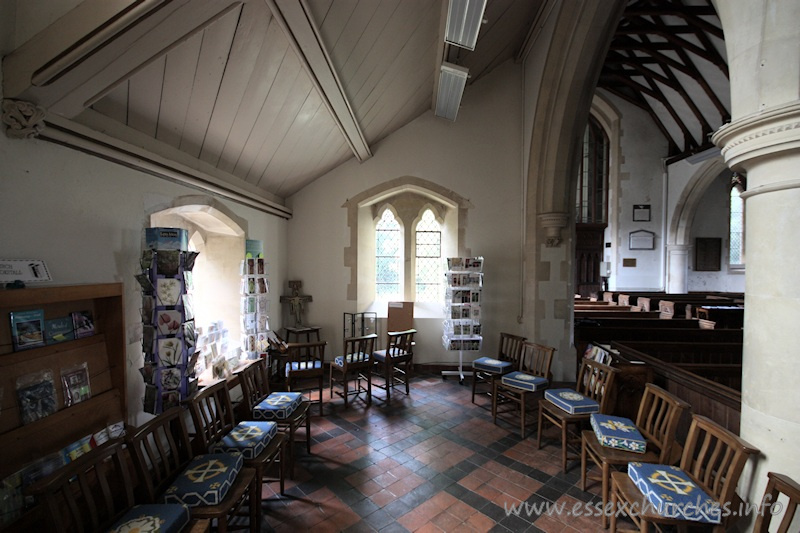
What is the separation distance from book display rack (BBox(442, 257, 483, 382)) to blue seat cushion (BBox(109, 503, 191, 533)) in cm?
358

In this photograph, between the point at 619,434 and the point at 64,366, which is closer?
the point at 64,366

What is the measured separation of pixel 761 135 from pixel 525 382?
8.02 ft

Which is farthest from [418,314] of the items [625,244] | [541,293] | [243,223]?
[625,244]

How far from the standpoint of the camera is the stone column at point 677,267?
30.0ft

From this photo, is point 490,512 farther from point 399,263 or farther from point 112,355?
point 399,263

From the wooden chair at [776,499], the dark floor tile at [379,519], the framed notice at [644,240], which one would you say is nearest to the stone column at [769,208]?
the wooden chair at [776,499]

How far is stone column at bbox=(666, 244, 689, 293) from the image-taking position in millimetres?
9133

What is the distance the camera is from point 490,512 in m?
2.21

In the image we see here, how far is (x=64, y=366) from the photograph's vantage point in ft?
6.08

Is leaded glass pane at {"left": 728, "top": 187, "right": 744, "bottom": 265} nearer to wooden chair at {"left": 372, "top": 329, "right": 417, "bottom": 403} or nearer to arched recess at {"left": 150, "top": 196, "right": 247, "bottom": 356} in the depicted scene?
wooden chair at {"left": 372, "top": 329, "right": 417, "bottom": 403}

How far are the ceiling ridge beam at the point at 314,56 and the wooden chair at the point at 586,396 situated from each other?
312cm

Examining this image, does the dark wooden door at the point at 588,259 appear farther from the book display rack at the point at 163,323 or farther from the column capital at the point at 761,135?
the book display rack at the point at 163,323

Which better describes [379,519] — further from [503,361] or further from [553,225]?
[553,225]

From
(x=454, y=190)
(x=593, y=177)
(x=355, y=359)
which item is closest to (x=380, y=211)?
(x=454, y=190)
